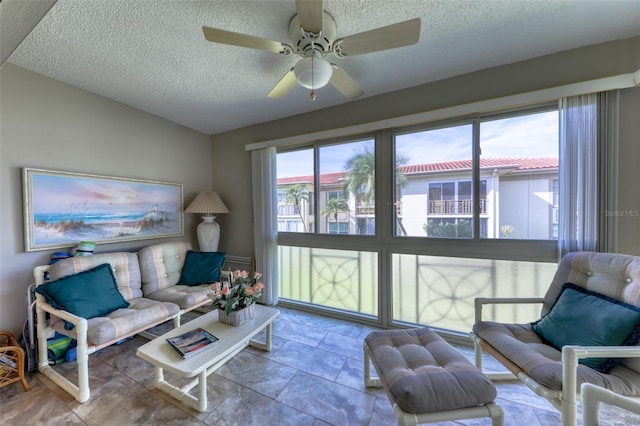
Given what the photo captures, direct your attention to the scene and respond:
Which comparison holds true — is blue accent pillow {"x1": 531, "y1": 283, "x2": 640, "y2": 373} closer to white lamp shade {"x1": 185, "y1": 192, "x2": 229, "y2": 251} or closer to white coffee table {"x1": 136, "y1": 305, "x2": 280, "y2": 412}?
white coffee table {"x1": 136, "y1": 305, "x2": 280, "y2": 412}

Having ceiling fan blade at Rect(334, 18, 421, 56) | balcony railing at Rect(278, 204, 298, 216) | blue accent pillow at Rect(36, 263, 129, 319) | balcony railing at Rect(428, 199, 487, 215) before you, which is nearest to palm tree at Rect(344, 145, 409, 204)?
balcony railing at Rect(428, 199, 487, 215)

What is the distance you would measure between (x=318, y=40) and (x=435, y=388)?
1948 mm

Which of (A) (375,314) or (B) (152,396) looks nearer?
(B) (152,396)

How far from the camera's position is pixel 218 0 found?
1.31 meters

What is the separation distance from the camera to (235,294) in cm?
179

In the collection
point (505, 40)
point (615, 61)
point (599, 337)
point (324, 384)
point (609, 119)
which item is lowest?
point (324, 384)

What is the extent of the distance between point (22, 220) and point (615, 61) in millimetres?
4679

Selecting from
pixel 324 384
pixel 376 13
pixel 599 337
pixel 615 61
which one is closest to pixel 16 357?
pixel 324 384

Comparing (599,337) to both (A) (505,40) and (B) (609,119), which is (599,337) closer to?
(B) (609,119)

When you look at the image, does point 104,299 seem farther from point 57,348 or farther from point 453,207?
point 453,207

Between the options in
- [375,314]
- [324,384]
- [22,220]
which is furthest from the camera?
[375,314]

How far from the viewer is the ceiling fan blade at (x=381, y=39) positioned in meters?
1.16

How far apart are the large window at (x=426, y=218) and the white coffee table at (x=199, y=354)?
1.14 meters

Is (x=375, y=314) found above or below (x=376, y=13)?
below
